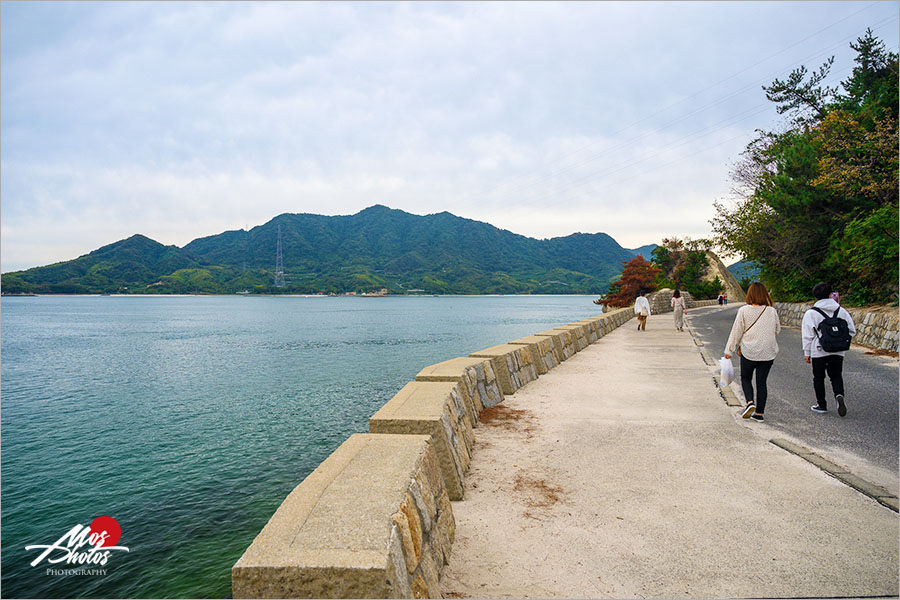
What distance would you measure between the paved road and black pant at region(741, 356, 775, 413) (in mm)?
304

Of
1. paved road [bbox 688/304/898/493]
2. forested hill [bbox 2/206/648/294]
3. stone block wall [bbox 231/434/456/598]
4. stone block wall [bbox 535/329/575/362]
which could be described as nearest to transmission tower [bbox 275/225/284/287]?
forested hill [bbox 2/206/648/294]

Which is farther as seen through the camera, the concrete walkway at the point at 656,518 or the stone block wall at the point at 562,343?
the stone block wall at the point at 562,343

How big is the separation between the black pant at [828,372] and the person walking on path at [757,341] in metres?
1.02

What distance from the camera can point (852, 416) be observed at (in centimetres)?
757

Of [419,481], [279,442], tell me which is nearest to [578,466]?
[419,481]

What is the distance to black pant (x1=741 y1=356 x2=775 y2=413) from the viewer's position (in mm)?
7332

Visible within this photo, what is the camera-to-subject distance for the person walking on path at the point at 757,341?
24.2 ft

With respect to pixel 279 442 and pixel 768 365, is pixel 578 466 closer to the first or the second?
pixel 768 365

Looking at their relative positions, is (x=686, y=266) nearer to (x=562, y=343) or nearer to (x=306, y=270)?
(x=562, y=343)

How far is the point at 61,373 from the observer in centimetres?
2386

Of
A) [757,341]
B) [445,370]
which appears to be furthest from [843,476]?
[445,370]

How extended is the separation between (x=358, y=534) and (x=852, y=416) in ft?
27.1

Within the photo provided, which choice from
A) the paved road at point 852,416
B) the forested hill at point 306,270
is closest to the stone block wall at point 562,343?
the paved road at point 852,416

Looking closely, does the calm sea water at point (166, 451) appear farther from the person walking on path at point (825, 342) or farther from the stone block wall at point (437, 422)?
the person walking on path at point (825, 342)
